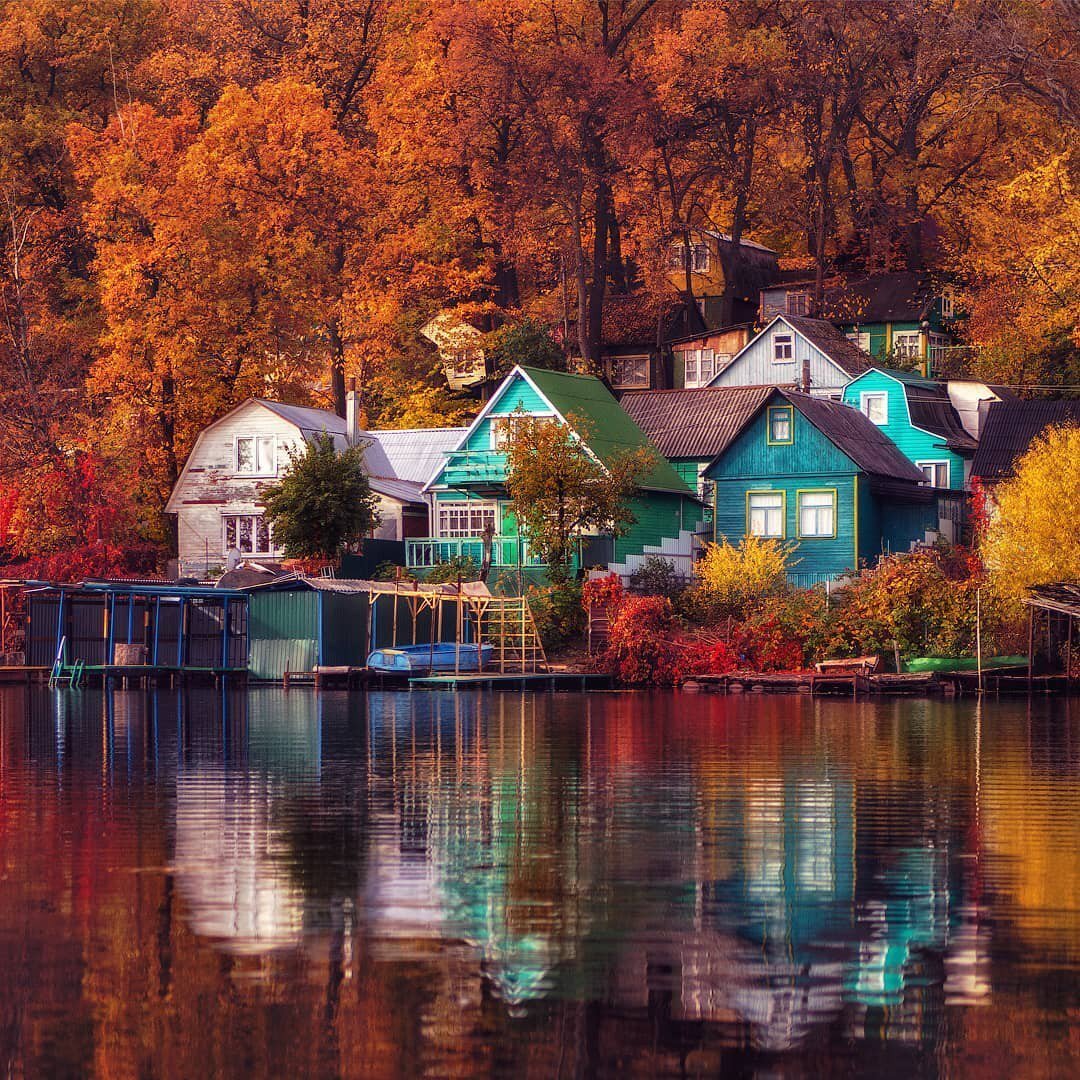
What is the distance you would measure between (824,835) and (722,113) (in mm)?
77815

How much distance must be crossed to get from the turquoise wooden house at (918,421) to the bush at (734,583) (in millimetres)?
14333

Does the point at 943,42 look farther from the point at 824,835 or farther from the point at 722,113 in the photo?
the point at 824,835

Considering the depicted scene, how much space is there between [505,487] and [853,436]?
15332 mm

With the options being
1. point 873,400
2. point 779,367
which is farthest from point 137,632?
point 873,400

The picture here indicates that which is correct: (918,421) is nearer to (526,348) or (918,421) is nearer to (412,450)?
(526,348)

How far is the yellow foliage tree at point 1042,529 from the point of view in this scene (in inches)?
2571

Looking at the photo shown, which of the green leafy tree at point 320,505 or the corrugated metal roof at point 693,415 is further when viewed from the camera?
the corrugated metal roof at point 693,415

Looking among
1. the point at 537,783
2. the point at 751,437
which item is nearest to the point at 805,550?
the point at 751,437

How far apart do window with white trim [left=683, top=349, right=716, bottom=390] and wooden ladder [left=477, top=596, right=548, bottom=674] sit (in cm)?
3376

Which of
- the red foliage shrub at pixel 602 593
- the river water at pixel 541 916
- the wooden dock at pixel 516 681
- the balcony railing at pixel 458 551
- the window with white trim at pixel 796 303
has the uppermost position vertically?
the window with white trim at pixel 796 303

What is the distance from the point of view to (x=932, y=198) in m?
102

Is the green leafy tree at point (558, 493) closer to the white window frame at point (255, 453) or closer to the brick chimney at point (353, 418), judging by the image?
the brick chimney at point (353, 418)

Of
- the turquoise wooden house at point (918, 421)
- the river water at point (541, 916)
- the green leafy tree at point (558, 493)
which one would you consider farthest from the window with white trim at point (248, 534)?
the river water at point (541, 916)

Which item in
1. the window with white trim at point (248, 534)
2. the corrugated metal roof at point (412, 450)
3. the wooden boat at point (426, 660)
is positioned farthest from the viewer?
the corrugated metal roof at point (412, 450)
